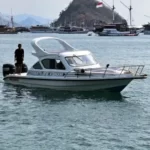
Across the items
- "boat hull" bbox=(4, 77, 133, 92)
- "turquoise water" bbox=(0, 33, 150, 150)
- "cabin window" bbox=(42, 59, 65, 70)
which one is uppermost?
"cabin window" bbox=(42, 59, 65, 70)

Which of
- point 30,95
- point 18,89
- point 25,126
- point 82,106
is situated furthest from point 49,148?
point 18,89

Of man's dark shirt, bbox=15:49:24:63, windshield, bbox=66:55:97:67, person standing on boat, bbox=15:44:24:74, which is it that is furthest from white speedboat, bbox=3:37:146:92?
man's dark shirt, bbox=15:49:24:63

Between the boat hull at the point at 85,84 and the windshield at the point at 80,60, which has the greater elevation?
the windshield at the point at 80,60

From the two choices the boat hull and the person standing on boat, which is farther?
the person standing on boat

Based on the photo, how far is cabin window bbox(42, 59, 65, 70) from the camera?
105 feet

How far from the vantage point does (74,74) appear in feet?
102

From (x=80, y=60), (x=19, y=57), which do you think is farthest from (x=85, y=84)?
(x=19, y=57)

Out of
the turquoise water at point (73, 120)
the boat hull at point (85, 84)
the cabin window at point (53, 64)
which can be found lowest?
the turquoise water at point (73, 120)

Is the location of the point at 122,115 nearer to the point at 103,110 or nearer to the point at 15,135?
the point at 103,110

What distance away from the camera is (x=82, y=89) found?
31750mm

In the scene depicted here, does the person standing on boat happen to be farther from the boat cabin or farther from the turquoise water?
the turquoise water

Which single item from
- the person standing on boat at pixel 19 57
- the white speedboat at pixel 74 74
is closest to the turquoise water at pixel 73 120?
the white speedboat at pixel 74 74

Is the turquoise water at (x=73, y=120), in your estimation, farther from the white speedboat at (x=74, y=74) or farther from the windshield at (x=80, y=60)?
the windshield at (x=80, y=60)

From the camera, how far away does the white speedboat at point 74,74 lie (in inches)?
1209
